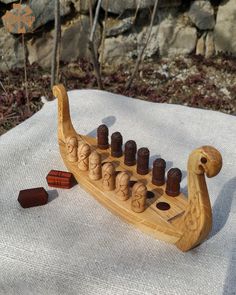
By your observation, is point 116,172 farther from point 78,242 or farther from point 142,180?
point 78,242

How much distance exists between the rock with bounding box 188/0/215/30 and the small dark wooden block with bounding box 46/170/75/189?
5.56ft

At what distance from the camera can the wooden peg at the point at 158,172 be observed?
3.22 feet

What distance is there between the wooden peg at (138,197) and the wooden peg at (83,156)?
0.20 metres

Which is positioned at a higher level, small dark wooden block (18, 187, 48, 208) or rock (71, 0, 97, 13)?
rock (71, 0, 97, 13)

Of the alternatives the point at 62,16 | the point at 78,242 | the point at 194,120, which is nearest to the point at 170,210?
the point at 78,242

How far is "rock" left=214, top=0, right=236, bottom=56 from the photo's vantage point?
2465 mm

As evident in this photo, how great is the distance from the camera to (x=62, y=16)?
236 centimetres

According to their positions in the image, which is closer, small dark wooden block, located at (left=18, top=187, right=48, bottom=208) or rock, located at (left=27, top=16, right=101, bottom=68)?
small dark wooden block, located at (left=18, top=187, right=48, bottom=208)

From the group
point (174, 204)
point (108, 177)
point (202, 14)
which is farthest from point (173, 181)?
point (202, 14)

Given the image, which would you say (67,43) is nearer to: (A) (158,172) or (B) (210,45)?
(B) (210,45)

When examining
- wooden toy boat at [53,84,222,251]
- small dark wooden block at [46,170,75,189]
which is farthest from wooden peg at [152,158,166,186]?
small dark wooden block at [46,170,75,189]

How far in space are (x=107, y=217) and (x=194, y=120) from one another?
0.60 m

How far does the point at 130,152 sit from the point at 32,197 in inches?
10.8

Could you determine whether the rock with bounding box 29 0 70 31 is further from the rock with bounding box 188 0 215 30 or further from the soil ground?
the rock with bounding box 188 0 215 30
